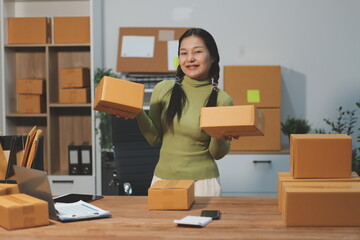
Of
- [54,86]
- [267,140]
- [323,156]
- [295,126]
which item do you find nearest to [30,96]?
[54,86]

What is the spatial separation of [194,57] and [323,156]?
802 millimetres

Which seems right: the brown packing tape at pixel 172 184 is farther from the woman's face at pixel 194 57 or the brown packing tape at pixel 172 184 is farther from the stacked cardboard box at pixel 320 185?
the woman's face at pixel 194 57

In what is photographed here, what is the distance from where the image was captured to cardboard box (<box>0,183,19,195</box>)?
2.10 metres

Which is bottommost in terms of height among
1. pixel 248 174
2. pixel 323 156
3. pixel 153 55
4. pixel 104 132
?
pixel 248 174

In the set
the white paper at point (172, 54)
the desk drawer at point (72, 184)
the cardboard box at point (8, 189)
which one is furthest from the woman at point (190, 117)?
the desk drawer at point (72, 184)

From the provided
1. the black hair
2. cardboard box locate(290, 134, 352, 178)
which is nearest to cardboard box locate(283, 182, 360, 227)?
cardboard box locate(290, 134, 352, 178)

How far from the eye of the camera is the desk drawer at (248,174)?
4461 mm

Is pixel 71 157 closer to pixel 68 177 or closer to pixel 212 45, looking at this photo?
pixel 68 177

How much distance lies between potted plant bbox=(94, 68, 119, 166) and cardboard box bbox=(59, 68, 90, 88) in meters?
0.14

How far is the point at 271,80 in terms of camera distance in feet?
14.7

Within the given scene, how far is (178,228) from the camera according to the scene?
189 cm

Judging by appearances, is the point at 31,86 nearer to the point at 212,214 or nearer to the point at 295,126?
the point at 295,126

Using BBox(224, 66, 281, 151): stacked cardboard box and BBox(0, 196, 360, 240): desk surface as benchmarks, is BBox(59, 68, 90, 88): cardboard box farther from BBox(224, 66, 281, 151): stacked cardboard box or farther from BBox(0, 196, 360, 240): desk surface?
BBox(0, 196, 360, 240): desk surface

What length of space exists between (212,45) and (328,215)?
103cm
